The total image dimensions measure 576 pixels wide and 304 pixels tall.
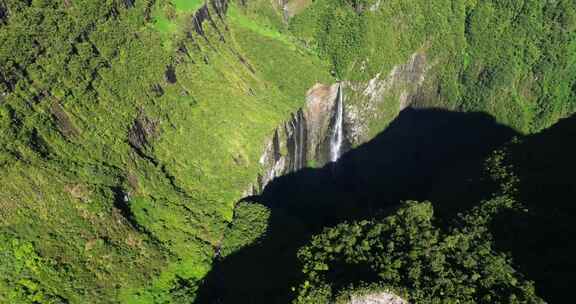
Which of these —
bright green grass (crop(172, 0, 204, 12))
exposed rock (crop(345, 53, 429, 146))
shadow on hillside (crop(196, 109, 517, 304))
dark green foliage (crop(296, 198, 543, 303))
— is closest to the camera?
dark green foliage (crop(296, 198, 543, 303))

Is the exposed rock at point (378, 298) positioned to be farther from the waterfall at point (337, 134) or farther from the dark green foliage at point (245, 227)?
the waterfall at point (337, 134)

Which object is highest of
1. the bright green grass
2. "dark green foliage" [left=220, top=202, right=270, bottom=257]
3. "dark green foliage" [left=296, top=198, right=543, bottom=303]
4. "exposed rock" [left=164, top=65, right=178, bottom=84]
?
the bright green grass

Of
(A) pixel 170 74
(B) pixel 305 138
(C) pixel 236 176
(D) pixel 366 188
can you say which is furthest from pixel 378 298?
(D) pixel 366 188

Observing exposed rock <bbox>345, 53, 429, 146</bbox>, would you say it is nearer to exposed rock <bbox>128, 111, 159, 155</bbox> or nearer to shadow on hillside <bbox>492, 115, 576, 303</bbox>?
shadow on hillside <bbox>492, 115, 576, 303</bbox>

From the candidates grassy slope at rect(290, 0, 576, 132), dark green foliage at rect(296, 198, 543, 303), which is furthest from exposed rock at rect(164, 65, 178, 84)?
grassy slope at rect(290, 0, 576, 132)

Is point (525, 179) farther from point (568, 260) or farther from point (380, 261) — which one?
point (380, 261)

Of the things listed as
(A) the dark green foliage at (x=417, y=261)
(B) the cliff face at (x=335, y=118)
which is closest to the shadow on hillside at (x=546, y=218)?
(A) the dark green foliage at (x=417, y=261)

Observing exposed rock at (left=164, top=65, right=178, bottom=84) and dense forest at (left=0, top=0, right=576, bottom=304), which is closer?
dense forest at (left=0, top=0, right=576, bottom=304)
